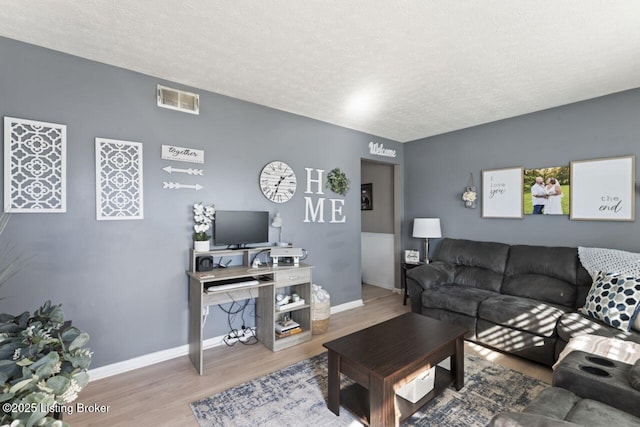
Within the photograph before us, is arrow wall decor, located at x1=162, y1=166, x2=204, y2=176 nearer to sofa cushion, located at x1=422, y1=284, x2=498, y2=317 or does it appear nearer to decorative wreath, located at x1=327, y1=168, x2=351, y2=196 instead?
decorative wreath, located at x1=327, y1=168, x2=351, y2=196

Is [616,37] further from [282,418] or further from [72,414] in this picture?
[72,414]

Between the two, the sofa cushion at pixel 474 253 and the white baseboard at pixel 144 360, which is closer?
the white baseboard at pixel 144 360

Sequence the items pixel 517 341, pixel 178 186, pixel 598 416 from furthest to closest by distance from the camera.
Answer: pixel 178 186 → pixel 517 341 → pixel 598 416

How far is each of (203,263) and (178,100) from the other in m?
1.56

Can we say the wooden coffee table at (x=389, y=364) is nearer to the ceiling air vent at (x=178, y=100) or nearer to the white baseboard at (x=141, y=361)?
the white baseboard at (x=141, y=361)

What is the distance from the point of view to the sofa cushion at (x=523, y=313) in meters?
2.51

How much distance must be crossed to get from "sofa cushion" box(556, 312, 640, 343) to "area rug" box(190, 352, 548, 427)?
0.46 m

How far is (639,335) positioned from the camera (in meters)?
2.12

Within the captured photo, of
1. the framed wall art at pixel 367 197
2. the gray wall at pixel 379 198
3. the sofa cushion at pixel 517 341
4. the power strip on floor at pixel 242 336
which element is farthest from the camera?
the framed wall art at pixel 367 197

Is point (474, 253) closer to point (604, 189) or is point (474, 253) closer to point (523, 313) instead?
point (523, 313)

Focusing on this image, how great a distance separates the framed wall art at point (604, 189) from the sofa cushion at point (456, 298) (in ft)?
4.35

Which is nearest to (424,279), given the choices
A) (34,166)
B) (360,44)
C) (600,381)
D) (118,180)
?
(600,381)

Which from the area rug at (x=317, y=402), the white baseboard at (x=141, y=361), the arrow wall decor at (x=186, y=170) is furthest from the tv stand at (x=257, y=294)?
the arrow wall decor at (x=186, y=170)

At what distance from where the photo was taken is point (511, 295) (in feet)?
10.2
